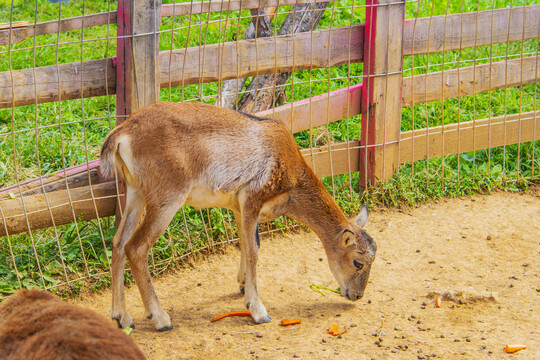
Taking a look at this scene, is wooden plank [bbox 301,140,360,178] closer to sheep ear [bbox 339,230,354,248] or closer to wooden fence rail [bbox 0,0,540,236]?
wooden fence rail [bbox 0,0,540,236]

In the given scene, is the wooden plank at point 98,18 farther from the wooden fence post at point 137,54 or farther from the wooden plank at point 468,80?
the wooden plank at point 468,80

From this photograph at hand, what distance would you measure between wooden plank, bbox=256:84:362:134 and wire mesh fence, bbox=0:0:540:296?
0.05 feet

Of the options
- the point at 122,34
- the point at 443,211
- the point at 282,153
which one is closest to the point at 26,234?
the point at 122,34

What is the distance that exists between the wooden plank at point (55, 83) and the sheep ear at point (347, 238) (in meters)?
2.25

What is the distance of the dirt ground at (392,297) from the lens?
484cm

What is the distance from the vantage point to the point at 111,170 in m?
4.98

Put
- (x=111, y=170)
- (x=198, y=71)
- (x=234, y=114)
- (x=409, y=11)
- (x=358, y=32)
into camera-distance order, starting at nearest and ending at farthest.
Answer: (x=111, y=170), (x=234, y=114), (x=198, y=71), (x=358, y=32), (x=409, y=11)

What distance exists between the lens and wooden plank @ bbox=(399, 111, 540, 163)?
24.4 feet

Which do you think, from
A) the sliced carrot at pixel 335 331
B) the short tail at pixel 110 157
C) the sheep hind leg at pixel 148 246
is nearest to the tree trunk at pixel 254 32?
the short tail at pixel 110 157

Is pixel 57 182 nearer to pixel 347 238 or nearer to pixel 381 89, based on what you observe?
pixel 347 238

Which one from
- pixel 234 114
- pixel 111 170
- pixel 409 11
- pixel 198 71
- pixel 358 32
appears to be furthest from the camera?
pixel 409 11

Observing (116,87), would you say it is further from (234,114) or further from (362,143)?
(362,143)

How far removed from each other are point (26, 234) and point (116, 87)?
5.30 ft

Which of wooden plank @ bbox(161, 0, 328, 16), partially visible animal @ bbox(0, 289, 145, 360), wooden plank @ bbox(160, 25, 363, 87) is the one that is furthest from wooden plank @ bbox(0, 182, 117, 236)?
partially visible animal @ bbox(0, 289, 145, 360)
